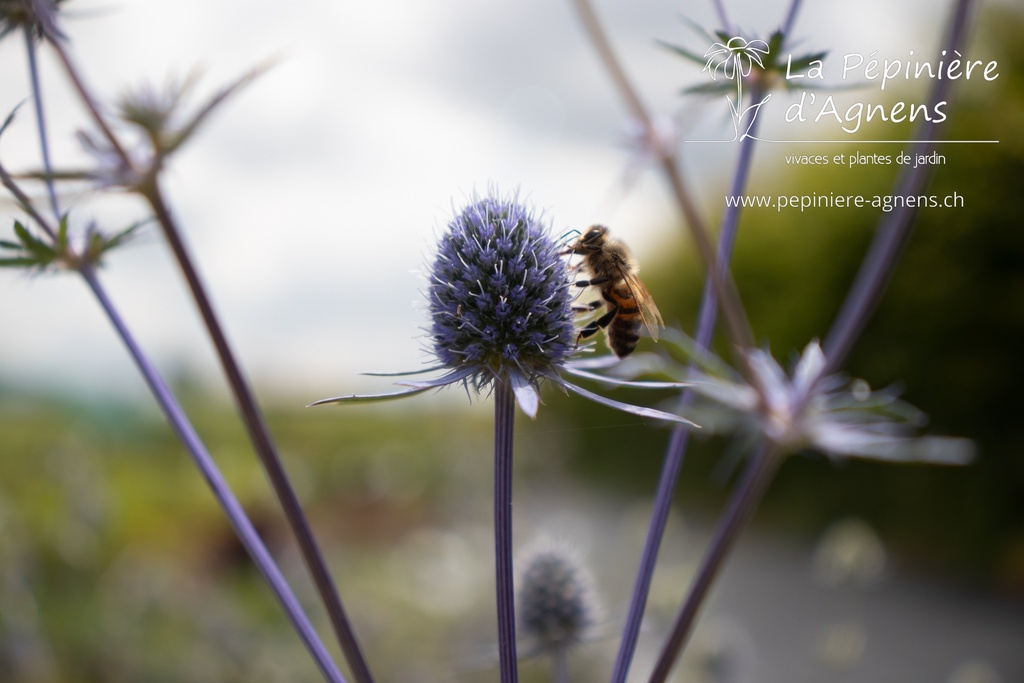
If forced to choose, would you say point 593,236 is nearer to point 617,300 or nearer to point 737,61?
point 617,300

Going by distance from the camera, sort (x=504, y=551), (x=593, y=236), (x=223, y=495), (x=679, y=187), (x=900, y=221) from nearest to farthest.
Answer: (x=504, y=551)
(x=223, y=495)
(x=900, y=221)
(x=679, y=187)
(x=593, y=236)

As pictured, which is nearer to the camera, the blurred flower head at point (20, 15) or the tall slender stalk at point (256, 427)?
the tall slender stalk at point (256, 427)

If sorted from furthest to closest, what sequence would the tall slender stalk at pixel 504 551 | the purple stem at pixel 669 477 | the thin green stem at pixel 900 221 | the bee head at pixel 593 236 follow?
the bee head at pixel 593 236, the thin green stem at pixel 900 221, the purple stem at pixel 669 477, the tall slender stalk at pixel 504 551

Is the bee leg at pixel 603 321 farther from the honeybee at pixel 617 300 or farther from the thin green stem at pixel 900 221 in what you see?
the thin green stem at pixel 900 221

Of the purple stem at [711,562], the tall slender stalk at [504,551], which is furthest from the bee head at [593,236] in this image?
the tall slender stalk at [504,551]

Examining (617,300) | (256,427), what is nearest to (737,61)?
(617,300)

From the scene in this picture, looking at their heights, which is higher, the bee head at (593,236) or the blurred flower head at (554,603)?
the bee head at (593,236)

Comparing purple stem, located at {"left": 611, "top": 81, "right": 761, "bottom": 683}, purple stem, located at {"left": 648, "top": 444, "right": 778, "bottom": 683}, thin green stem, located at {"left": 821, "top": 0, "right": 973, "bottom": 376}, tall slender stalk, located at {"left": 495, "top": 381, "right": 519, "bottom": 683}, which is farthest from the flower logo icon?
tall slender stalk, located at {"left": 495, "top": 381, "right": 519, "bottom": 683}
